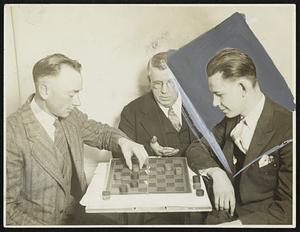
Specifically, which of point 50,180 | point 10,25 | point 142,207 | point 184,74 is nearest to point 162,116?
point 184,74

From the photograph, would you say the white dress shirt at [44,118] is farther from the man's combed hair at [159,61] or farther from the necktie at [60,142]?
the man's combed hair at [159,61]

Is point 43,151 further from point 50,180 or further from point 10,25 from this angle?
point 10,25

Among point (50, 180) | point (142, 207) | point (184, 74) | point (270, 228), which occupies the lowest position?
point (270, 228)

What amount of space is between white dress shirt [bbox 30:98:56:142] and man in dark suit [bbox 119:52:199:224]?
1.01 feet

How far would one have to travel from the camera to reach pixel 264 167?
2428 mm

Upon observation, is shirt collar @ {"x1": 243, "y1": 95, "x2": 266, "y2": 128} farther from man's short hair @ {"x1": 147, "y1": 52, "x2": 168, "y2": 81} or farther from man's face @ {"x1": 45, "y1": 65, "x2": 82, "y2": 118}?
man's face @ {"x1": 45, "y1": 65, "x2": 82, "y2": 118}

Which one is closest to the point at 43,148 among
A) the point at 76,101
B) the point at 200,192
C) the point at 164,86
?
the point at 76,101

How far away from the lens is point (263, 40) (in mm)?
2457

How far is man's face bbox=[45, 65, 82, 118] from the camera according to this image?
245 cm

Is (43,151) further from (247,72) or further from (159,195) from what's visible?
(247,72)

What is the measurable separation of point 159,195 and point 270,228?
49 centimetres

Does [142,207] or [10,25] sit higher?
[10,25]

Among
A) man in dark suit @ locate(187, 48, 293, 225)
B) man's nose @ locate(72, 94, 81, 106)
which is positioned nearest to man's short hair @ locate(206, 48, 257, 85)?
man in dark suit @ locate(187, 48, 293, 225)

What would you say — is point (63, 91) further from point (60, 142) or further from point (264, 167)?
point (264, 167)
